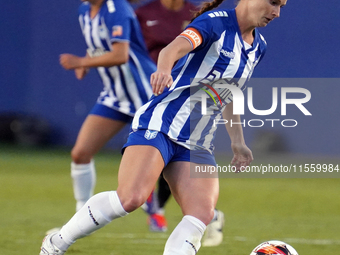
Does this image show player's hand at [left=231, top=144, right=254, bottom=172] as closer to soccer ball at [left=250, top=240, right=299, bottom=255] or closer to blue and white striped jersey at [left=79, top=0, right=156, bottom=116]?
soccer ball at [left=250, top=240, right=299, bottom=255]

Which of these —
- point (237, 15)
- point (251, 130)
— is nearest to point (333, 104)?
point (251, 130)

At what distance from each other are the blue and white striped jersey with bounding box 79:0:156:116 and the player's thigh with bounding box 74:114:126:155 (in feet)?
0.55

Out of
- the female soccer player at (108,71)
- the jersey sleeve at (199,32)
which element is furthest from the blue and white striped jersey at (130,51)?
the jersey sleeve at (199,32)

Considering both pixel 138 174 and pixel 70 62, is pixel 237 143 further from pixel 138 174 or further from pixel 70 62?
pixel 70 62

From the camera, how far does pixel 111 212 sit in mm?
3152

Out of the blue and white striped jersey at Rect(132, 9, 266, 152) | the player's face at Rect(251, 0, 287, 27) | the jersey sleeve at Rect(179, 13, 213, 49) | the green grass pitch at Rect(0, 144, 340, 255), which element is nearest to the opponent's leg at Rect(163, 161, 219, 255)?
the blue and white striped jersey at Rect(132, 9, 266, 152)

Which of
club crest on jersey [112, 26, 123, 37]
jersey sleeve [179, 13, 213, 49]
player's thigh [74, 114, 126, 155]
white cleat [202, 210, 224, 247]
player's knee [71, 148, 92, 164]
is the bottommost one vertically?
white cleat [202, 210, 224, 247]

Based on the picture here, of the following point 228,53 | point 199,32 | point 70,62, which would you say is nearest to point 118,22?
point 70,62

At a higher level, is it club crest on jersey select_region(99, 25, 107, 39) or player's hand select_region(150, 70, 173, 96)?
player's hand select_region(150, 70, 173, 96)

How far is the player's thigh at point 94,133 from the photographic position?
508 cm

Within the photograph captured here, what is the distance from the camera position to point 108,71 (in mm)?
5316

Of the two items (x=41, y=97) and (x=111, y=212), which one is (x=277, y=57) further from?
(x=111, y=212)

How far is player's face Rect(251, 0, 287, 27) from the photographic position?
10.6ft

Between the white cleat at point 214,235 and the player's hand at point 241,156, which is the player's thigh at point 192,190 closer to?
the player's hand at point 241,156
